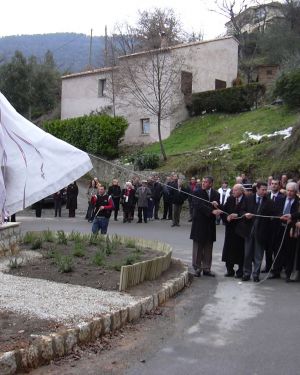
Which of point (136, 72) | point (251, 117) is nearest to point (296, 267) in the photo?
point (251, 117)

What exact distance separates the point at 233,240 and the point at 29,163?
5.56 metres

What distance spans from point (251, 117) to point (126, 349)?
27.1 m

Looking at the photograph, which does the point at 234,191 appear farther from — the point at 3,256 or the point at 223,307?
the point at 3,256

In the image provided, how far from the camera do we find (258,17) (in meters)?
63.2

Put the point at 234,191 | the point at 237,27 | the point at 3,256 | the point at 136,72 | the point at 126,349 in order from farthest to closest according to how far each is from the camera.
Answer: the point at 237,27 < the point at 136,72 < the point at 234,191 < the point at 3,256 < the point at 126,349

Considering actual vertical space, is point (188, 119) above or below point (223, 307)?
above

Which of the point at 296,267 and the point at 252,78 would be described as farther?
Result: the point at 252,78

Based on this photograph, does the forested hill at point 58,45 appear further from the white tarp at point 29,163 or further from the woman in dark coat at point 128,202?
the white tarp at point 29,163

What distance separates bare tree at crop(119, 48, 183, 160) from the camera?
113 feet

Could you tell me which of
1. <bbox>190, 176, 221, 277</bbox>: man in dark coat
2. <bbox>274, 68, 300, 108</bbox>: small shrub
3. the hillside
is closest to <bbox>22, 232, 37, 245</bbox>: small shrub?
<bbox>190, 176, 221, 277</bbox>: man in dark coat

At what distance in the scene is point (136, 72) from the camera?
35.8 meters

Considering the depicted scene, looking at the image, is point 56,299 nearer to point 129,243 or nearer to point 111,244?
point 111,244

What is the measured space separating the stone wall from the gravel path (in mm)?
1842

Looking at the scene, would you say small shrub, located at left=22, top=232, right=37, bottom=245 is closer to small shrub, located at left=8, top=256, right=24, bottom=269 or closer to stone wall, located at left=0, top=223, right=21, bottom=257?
stone wall, located at left=0, top=223, right=21, bottom=257
